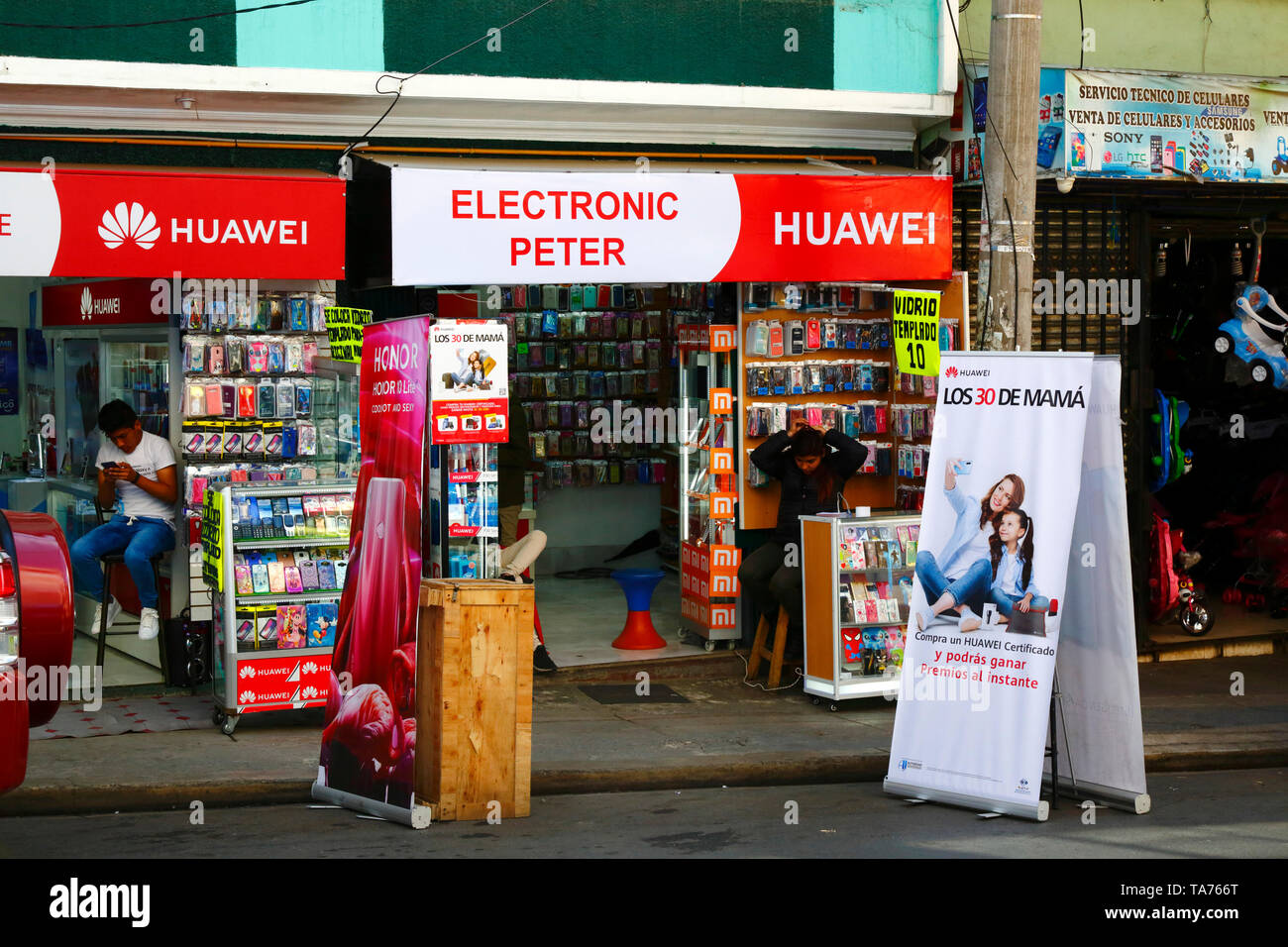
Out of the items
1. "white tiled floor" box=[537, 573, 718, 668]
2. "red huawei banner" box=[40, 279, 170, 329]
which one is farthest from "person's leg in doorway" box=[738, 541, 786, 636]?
"red huawei banner" box=[40, 279, 170, 329]

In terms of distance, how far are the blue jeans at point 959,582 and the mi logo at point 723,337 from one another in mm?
3497

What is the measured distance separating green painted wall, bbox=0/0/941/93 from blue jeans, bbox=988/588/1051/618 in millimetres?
5038

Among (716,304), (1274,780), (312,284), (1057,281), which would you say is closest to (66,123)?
(312,284)

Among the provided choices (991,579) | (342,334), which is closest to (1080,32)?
(991,579)

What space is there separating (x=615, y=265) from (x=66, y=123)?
12.5ft

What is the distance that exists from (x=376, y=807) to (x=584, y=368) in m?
7.97

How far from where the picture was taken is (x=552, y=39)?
10766 mm

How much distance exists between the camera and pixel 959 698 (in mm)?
7828

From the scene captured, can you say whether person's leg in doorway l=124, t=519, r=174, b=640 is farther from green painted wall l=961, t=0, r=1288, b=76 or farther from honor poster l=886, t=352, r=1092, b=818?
green painted wall l=961, t=0, r=1288, b=76

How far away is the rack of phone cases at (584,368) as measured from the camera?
14711 millimetres

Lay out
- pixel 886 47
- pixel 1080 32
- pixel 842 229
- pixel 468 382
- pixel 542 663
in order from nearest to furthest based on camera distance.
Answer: pixel 468 382 → pixel 842 229 → pixel 542 663 → pixel 886 47 → pixel 1080 32

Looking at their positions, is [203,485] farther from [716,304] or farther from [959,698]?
[959,698]

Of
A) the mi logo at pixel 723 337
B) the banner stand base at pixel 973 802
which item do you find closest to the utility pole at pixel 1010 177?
the mi logo at pixel 723 337

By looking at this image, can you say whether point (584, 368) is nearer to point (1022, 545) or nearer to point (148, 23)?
point (148, 23)
